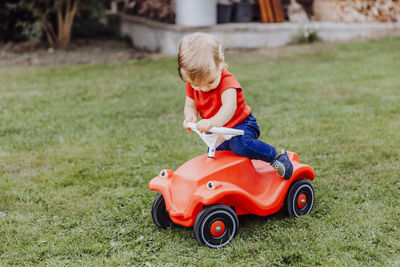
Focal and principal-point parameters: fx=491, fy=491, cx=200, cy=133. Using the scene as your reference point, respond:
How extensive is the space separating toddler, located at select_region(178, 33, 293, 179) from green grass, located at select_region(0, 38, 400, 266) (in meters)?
0.47

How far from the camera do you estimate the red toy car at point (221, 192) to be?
2.88m

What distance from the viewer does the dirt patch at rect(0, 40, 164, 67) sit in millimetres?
9203

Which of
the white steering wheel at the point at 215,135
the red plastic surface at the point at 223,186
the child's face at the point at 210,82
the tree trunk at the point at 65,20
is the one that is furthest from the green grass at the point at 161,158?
the tree trunk at the point at 65,20

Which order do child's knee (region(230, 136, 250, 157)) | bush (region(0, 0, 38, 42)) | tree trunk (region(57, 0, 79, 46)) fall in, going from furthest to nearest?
bush (region(0, 0, 38, 42)) → tree trunk (region(57, 0, 79, 46)) → child's knee (region(230, 136, 250, 157))

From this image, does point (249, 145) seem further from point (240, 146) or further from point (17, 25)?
point (17, 25)

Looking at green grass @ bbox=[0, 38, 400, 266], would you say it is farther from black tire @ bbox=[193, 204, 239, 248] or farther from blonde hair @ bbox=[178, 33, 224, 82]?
blonde hair @ bbox=[178, 33, 224, 82]

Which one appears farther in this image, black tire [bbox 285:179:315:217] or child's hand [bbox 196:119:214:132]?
black tire [bbox 285:179:315:217]

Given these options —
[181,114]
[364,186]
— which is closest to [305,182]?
[364,186]

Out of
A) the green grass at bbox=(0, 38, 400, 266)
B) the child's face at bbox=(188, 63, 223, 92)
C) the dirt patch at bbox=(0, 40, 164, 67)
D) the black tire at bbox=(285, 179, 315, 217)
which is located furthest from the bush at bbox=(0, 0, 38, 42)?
the black tire at bbox=(285, 179, 315, 217)

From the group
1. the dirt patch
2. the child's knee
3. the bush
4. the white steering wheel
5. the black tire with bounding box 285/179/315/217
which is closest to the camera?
the white steering wheel

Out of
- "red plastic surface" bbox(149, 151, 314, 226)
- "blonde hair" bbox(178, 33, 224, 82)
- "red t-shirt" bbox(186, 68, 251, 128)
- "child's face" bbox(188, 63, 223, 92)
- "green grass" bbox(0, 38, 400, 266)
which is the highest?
"blonde hair" bbox(178, 33, 224, 82)

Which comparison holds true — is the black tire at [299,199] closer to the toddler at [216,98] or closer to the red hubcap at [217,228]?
the toddler at [216,98]

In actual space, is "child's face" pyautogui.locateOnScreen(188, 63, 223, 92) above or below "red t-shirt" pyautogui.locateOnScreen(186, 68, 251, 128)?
above

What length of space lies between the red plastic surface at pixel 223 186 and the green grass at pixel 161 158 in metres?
0.17
